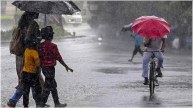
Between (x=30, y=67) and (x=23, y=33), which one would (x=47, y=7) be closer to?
(x=23, y=33)

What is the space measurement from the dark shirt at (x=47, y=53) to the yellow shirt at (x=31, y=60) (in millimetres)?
322

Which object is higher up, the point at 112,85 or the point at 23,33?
the point at 23,33

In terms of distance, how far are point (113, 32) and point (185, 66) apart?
33.1m

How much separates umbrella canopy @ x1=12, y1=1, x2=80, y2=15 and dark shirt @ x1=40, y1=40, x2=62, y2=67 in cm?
62

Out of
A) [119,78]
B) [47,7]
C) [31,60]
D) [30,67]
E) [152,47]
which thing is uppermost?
[47,7]

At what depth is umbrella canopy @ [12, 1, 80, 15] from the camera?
11234 mm

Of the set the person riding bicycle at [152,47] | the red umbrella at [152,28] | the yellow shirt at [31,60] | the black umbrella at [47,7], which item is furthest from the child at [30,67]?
the person riding bicycle at [152,47]

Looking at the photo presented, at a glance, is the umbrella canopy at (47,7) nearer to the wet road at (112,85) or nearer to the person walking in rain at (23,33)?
the person walking in rain at (23,33)

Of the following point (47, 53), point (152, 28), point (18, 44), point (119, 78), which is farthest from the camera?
point (119, 78)

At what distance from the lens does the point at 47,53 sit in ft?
36.8

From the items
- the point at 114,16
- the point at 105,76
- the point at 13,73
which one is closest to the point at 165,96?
the point at 105,76

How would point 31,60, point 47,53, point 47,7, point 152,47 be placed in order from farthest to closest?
point 152,47 → point 47,7 → point 47,53 → point 31,60

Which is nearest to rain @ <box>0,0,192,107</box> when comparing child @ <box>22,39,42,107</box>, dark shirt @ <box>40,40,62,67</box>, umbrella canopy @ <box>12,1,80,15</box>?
umbrella canopy @ <box>12,1,80,15</box>

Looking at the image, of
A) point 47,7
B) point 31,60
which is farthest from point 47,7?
point 31,60
